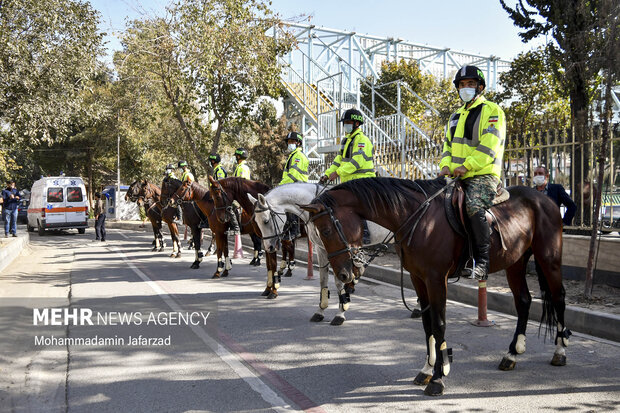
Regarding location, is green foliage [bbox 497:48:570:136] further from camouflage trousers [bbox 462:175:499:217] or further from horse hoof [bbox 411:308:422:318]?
camouflage trousers [bbox 462:175:499:217]

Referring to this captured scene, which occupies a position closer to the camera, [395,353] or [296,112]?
[395,353]

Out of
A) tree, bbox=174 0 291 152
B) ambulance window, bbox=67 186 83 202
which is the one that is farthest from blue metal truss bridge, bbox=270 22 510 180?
ambulance window, bbox=67 186 83 202

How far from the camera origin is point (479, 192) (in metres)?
4.79

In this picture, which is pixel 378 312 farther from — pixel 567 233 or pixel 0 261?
pixel 0 261

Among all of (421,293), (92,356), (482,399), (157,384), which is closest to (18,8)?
(92,356)

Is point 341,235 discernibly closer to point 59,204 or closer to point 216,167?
point 216,167

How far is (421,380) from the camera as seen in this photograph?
4633 millimetres

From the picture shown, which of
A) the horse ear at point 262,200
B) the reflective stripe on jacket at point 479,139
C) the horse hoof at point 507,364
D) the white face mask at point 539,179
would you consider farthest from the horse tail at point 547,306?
the horse ear at point 262,200

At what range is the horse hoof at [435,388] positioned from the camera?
4.39 metres

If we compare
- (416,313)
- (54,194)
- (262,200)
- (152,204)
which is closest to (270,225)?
(262,200)

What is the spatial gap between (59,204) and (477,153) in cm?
2420

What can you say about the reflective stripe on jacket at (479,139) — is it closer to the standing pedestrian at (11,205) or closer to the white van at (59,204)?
the standing pedestrian at (11,205)

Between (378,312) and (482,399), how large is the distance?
343cm
